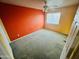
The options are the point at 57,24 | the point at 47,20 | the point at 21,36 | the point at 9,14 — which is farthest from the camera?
the point at 47,20

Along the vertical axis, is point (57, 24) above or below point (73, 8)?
below

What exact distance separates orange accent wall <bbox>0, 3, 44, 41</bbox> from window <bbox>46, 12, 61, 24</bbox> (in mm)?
1909

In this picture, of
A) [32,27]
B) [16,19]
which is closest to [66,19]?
[32,27]

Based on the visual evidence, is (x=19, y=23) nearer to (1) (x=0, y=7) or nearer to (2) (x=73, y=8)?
(1) (x=0, y=7)

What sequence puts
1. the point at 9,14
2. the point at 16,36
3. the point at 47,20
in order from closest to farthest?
the point at 9,14, the point at 16,36, the point at 47,20

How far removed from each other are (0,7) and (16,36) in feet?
5.62

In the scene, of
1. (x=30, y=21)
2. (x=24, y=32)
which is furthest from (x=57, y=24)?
(x=24, y=32)

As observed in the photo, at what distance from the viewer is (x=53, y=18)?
18.7ft

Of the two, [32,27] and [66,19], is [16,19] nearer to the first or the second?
[32,27]

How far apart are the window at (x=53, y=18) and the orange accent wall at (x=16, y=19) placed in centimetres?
191

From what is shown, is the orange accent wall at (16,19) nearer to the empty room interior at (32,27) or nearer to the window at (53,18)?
the empty room interior at (32,27)

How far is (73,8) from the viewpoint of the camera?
3805mm

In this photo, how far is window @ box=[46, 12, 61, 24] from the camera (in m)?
5.18

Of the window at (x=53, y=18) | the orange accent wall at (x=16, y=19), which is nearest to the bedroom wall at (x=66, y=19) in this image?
the window at (x=53, y=18)
